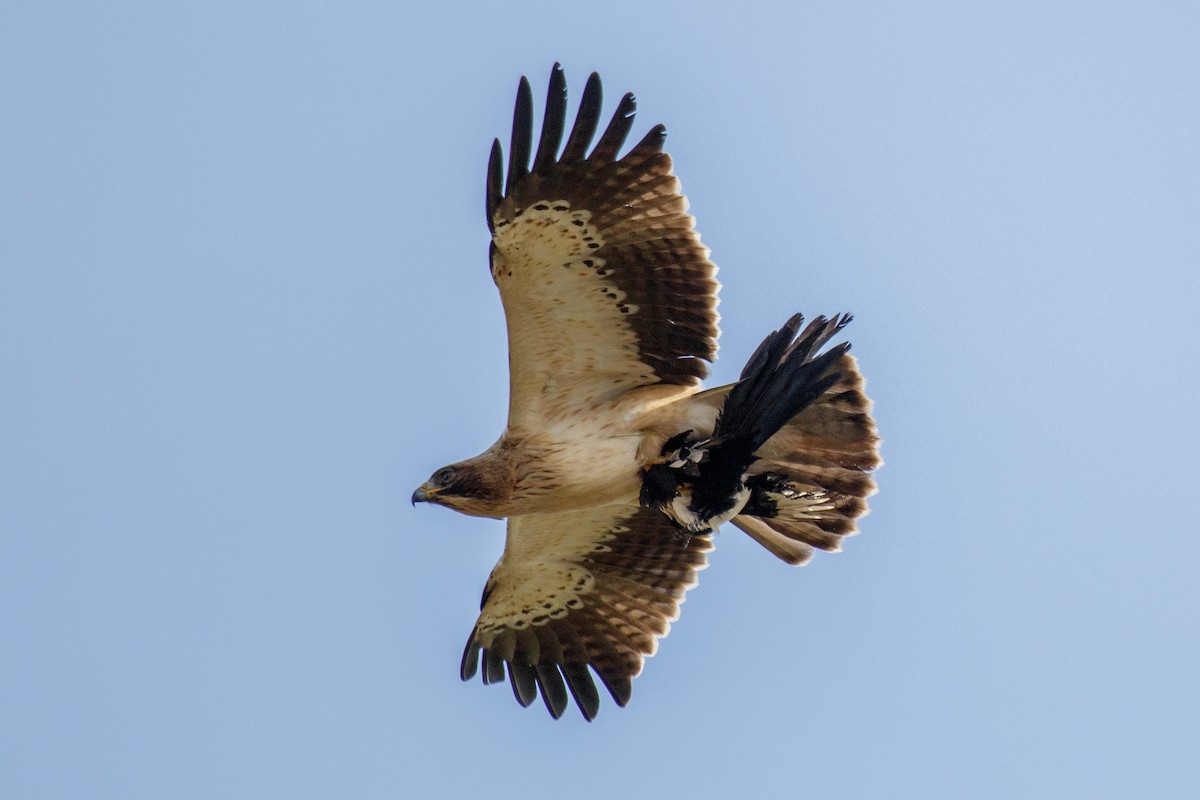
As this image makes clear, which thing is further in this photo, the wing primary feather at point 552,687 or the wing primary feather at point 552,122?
the wing primary feather at point 552,687

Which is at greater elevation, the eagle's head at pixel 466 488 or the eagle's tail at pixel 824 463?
the eagle's tail at pixel 824 463

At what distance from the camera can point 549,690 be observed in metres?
10.3

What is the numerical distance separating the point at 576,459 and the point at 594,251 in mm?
1162

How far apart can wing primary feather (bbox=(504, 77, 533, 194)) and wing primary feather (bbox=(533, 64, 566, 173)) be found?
0.20ft

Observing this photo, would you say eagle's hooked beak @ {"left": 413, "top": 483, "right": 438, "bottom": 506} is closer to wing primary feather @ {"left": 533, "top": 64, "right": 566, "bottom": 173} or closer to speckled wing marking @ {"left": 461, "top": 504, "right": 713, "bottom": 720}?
speckled wing marking @ {"left": 461, "top": 504, "right": 713, "bottom": 720}

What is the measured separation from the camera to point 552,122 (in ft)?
28.5

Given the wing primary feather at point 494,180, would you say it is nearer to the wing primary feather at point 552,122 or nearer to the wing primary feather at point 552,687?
the wing primary feather at point 552,122

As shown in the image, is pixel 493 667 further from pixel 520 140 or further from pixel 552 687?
pixel 520 140

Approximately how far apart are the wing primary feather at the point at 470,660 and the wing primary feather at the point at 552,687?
15.0 inches

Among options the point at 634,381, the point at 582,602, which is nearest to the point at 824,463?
the point at 634,381

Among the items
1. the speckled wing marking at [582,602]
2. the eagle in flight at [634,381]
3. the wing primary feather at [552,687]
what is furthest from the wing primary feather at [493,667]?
the eagle in flight at [634,381]

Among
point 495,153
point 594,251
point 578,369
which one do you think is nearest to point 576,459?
point 578,369

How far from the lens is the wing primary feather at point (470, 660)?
10.3m

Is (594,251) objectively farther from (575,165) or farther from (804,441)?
(804,441)
